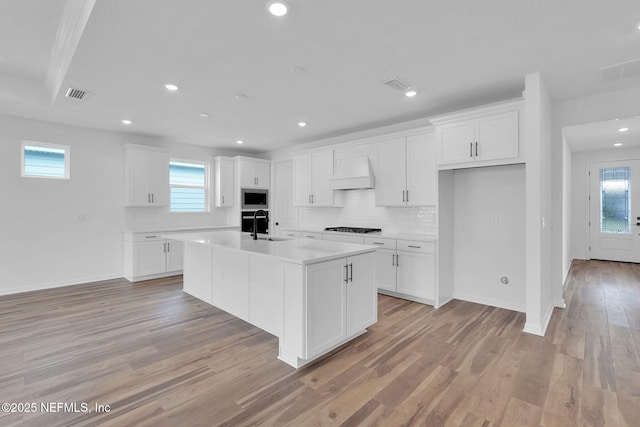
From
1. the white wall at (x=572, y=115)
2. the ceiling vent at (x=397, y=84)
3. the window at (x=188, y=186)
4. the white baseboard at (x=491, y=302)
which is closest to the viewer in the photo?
the ceiling vent at (x=397, y=84)

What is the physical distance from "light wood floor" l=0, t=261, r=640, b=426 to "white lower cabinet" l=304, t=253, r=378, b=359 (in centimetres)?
18

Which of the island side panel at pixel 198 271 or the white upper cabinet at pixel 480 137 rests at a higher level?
the white upper cabinet at pixel 480 137

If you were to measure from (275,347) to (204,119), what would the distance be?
3.50 meters

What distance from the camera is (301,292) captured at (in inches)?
95.5

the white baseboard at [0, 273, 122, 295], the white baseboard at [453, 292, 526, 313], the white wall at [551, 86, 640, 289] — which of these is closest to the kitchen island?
the white baseboard at [453, 292, 526, 313]

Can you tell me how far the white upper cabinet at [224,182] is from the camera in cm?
661

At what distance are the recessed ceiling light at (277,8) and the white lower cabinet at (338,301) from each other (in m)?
1.84

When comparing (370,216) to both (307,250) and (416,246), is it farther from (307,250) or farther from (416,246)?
Result: (307,250)

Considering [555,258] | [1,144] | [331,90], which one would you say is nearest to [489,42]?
[331,90]

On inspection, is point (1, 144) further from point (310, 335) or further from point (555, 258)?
point (555, 258)

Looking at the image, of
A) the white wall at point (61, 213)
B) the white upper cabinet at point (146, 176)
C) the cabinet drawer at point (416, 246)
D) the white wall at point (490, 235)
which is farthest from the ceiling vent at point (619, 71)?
the white wall at point (61, 213)

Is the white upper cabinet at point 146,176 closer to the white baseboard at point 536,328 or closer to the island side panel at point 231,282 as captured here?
the island side panel at point 231,282

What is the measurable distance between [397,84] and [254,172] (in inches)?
168

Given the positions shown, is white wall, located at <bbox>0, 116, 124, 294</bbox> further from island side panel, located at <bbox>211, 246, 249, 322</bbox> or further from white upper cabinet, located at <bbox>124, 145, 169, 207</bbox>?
island side panel, located at <bbox>211, 246, 249, 322</bbox>
